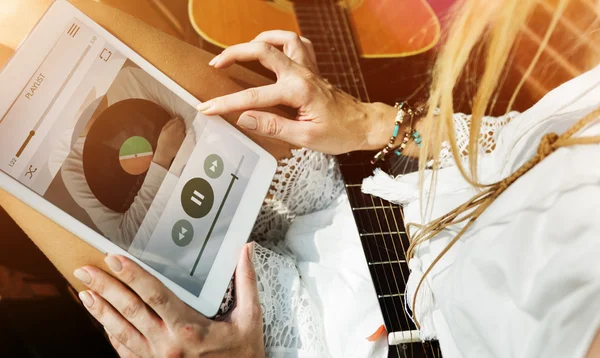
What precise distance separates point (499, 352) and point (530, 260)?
0.34 feet

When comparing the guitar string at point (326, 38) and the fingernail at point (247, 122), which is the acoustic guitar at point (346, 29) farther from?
the fingernail at point (247, 122)

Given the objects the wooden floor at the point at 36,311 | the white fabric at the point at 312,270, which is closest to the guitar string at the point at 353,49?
the white fabric at the point at 312,270

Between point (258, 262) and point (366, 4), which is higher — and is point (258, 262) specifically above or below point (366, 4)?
below

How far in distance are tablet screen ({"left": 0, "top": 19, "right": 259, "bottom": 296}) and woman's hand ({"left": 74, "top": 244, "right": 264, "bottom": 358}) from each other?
0.10 feet

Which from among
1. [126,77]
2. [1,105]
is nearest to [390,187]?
[126,77]

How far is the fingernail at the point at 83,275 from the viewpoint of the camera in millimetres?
465

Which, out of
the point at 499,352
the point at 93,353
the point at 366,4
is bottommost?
the point at 93,353

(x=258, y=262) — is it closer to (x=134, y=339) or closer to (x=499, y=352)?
(x=134, y=339)

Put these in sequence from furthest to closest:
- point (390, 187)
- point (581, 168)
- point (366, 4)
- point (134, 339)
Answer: point (366, 4), point (390, 187), point (134, 339), point (581, 168)

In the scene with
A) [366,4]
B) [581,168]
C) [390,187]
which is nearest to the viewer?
[581,168]

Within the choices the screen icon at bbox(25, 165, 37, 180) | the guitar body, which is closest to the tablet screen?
the screen icon at bbox(25, 165, 37, 180)

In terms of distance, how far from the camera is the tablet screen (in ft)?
1.46

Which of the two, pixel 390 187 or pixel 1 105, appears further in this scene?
pixel 390 187

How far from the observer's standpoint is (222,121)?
570 mm
